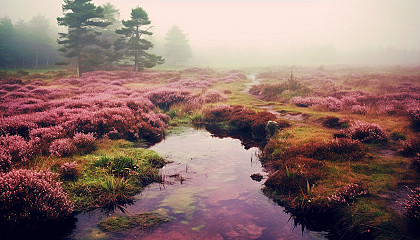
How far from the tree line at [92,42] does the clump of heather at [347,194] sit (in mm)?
45643

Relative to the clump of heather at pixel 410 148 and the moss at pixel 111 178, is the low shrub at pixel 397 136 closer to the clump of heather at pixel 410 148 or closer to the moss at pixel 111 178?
the clump of heather at pixel 410 148

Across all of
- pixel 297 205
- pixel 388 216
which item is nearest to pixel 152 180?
pixel 297 205

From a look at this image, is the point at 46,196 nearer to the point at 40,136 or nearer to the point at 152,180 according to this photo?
the point at 152,180

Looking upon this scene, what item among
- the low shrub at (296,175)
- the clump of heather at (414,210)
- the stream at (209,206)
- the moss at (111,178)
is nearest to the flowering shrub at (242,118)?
the stream at (209,206)

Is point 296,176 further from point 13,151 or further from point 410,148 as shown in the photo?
point 13,151

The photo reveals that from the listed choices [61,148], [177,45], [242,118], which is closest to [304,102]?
[242,118]

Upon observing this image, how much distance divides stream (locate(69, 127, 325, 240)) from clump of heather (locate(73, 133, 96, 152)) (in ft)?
10.3

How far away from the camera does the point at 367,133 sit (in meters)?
10.3

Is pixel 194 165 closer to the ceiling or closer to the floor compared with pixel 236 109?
closer to the floor

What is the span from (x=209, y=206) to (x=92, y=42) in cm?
5147

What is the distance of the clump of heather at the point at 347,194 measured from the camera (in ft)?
20.1

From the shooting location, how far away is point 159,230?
5.41 metres

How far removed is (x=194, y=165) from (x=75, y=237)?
16.5 ft

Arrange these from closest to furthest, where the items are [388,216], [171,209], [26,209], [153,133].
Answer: [26,209]
[388,216]
[171,209]
[153,133]
